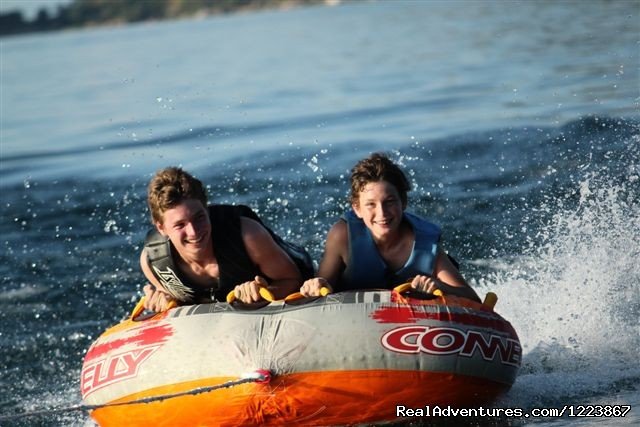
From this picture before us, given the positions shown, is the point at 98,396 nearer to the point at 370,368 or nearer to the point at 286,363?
the point at 286,363

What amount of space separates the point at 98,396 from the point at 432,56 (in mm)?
17331

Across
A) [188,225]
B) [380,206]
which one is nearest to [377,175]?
[380,206]

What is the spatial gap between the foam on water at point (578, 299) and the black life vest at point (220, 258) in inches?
60.0

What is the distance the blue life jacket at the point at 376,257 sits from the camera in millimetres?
5352

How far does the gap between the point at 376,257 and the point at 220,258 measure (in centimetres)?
72

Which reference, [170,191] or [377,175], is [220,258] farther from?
[377,175]

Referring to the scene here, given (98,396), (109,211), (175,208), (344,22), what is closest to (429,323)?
(175,208)

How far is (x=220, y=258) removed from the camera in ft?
Answer: 17.4

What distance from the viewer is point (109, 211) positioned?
10.3 meters

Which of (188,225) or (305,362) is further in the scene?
(188,225)

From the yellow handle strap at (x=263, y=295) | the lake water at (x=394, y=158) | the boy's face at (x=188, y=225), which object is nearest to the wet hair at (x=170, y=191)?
the boy's face at (x=188, y=225)

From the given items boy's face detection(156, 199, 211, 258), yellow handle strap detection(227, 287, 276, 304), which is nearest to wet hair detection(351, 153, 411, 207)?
yellow handle strap detection(227, 287, 276, 304)

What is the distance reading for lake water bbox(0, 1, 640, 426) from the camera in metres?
6.91

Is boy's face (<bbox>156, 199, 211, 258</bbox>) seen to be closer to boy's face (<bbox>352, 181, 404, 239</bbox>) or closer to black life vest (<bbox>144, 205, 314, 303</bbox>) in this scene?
black life vest (<bbox>144, 205, 314, 303</bbox>)
